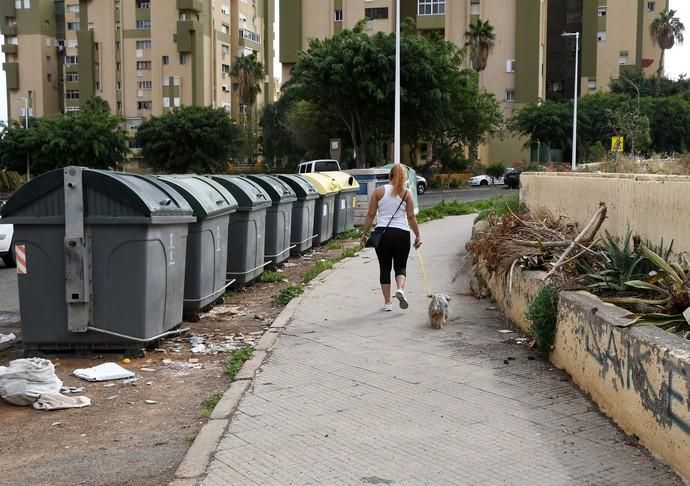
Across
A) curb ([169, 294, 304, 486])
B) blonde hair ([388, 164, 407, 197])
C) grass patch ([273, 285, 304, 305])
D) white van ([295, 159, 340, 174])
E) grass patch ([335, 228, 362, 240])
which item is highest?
white van ([295, 159, 340, 174])

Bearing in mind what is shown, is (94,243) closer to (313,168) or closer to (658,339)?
(658,339)

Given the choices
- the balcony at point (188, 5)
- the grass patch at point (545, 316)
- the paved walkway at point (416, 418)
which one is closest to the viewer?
the paved walkway at point (416, 418)

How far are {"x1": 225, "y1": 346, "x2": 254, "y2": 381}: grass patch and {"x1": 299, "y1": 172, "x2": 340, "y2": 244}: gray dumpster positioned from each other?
878 cm

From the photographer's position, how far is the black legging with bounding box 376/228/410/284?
8828 mm

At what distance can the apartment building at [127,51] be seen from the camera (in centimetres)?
8288

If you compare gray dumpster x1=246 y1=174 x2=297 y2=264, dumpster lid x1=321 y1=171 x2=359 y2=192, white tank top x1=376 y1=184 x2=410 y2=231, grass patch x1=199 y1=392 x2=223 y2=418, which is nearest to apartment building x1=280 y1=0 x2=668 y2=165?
dumpster lid x1=321 y1=171 x2=359 y2=192

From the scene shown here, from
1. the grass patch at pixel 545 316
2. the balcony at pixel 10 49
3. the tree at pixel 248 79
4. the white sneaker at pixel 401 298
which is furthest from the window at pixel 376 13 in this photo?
the grass patch at pixel 545 316

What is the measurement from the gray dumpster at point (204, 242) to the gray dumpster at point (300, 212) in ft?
16.3

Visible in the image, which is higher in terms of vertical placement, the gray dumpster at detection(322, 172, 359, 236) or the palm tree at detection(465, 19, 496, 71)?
the palm tree at detection(465, 19, 496, 71)

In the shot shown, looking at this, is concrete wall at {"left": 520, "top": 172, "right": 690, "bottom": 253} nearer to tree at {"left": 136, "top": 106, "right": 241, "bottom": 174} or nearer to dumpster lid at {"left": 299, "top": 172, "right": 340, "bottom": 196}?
dumpster lid at {"left": 299, "top": 172, "right": 340, "bottom": 196}

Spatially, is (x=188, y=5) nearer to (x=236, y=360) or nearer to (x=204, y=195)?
(x=204, y=195)

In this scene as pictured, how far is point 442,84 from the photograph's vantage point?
43250 mm

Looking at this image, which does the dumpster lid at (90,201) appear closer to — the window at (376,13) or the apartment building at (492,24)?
the apartment building at (492,24)

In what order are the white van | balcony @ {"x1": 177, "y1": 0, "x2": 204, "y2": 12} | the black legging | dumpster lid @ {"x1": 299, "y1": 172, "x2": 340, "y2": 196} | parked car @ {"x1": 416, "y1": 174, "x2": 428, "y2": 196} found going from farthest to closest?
balcony @ {"x1": 177, "y1": 0, "x2": 204, "y2": 12}
parked car @ {"x1": 416, "y1": 174, "x2": 428, "y2": 196}
the white van
dumpster lid @ {"x1": 299, "y1": 172, "x2": 340, "y2": 196}
the black legging
